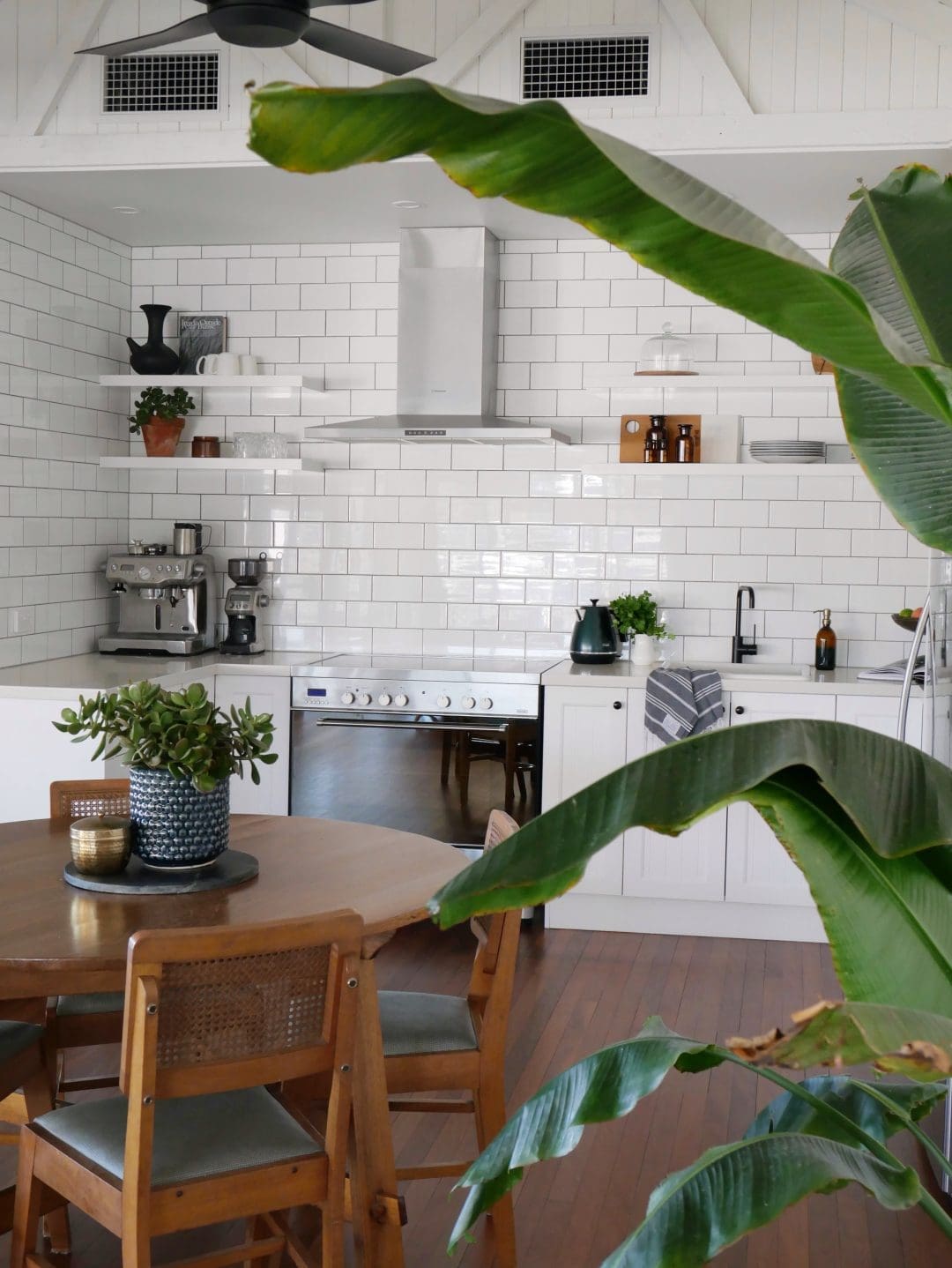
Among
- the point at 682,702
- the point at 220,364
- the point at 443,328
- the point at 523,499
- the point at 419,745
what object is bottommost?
the point at 419,745

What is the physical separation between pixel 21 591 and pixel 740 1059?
484cm

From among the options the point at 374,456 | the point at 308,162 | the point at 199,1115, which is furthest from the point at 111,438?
the point at 308,162

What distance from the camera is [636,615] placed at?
18.4 feet

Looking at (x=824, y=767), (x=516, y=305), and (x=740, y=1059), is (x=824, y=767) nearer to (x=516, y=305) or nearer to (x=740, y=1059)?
(x=740, y=1059)

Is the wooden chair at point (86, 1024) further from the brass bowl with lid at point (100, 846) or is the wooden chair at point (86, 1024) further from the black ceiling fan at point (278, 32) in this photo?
the black ceiling fan at point (278, 32)

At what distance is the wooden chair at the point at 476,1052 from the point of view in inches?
105

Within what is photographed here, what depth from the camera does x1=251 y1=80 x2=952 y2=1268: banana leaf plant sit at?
852 millimetres

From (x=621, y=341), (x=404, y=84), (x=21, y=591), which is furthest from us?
(x=621, y=341)

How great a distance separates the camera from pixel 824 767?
3.23 ft

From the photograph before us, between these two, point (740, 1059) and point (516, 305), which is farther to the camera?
point (516, 305)

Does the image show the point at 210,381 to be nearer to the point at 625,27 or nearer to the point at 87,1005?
the point at 625,27

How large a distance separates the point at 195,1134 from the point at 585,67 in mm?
3815

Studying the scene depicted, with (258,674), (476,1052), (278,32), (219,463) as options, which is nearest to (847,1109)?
(476,1052)

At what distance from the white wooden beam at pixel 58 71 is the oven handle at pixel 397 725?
240 centimetres
